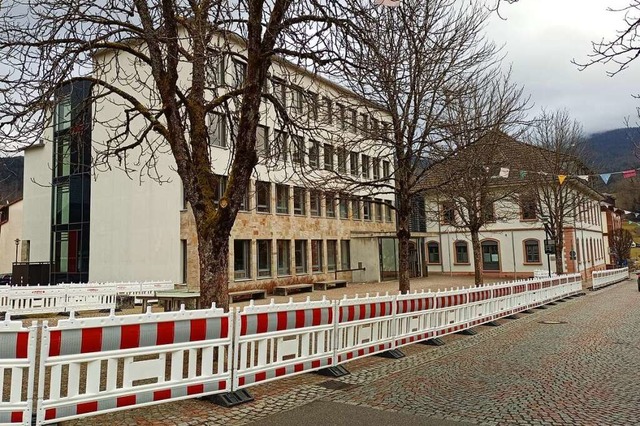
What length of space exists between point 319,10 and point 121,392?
6339 millimetres

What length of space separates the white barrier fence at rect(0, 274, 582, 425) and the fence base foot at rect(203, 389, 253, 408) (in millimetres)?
68

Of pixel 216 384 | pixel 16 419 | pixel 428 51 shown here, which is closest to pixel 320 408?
pixel 216 384

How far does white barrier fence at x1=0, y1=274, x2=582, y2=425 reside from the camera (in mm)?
4770

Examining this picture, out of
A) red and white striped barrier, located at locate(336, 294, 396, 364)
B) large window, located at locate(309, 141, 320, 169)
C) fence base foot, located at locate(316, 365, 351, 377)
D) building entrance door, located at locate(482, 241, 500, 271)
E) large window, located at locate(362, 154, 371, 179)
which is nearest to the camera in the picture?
fence base foot, located at locate(316, 365, 351, 377)

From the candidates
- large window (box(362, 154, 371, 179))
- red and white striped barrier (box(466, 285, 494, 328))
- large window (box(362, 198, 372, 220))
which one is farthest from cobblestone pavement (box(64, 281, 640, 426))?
large window (box(362, 198, 372, 220))

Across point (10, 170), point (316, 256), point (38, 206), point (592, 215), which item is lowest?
point (316, 256)

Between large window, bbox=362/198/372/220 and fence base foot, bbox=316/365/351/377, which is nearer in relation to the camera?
fence base foot, bbox=316/365/351/377

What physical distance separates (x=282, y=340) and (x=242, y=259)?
2006 centimetres

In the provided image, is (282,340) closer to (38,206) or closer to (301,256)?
(301,256)

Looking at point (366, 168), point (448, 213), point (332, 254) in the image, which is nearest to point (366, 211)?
point (332, 254)

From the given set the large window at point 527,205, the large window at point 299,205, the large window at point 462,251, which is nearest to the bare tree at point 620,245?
the large window at point 462,251

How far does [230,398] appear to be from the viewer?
5.99 m

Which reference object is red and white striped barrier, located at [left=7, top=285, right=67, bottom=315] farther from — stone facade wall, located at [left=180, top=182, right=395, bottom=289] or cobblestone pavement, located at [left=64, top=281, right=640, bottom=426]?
cobblestone pavement, located at [left=64, top=281, right=640, bottom=426]

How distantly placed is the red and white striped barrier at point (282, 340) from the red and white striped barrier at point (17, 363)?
7.44 feet
